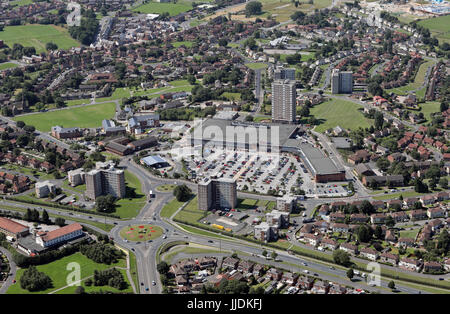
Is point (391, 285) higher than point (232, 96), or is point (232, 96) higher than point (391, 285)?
point (232, 96)

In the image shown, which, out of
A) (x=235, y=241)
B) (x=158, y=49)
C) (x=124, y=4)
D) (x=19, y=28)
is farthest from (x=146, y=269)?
(x=124, y=4)

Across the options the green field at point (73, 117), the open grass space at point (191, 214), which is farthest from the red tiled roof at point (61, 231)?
the green field at point (73, 117)

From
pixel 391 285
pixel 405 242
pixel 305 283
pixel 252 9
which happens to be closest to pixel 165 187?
pixel 305 283

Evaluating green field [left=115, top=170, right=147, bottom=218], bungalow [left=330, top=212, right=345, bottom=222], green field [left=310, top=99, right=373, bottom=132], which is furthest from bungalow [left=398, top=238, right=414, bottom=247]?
green field [left=310, top=99, right=373, bottom=132]

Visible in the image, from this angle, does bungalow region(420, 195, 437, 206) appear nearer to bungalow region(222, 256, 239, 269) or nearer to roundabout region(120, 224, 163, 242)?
bungalow region(222, 256, 239, 269)

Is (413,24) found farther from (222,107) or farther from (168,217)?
(168,217)

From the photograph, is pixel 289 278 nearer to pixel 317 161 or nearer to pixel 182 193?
pixel 182 193
